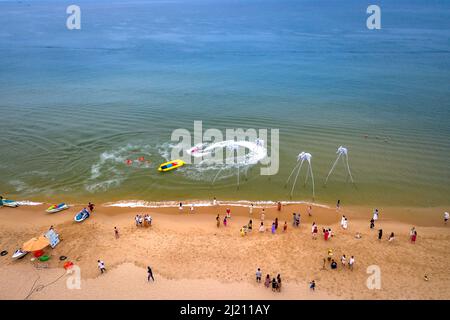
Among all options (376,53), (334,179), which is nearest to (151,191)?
(334,179)

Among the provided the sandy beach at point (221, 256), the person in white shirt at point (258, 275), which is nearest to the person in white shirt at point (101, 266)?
the sandy beach at point (221, 256)

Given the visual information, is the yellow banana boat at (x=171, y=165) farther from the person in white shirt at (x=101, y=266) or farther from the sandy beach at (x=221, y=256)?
the person in white shirt at (x=101, y=266)

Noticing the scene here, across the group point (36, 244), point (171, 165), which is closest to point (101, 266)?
point (36, 244)

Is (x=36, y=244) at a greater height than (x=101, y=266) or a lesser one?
greater

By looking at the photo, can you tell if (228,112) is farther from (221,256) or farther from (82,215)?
(221,256)

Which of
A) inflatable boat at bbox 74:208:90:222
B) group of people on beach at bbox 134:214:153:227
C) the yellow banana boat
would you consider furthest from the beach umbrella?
the yellow banana boat
